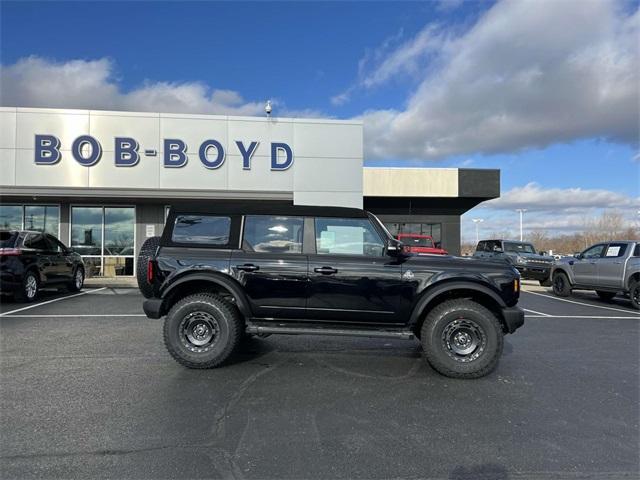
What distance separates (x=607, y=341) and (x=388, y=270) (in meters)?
4.56

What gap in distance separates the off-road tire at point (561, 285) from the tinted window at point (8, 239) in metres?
15.1

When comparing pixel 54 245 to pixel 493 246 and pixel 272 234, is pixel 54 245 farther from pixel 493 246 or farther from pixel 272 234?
pixel 493 246

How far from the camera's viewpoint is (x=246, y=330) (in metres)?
5.42

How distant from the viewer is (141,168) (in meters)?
16.4

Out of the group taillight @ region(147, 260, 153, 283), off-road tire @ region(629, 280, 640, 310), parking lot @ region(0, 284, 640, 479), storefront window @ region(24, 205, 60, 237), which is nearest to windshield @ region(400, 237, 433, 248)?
off-road tire @ region(629, 280, 640, 310)

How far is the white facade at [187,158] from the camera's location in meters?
16.0

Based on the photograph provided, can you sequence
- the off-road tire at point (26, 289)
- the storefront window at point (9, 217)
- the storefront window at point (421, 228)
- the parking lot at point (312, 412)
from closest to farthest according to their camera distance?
the parking lot at point (312, 412)
the off-road tire at point (26, 289)
the storefront window at point (9, 217)
the storefront window at point (421, 228)

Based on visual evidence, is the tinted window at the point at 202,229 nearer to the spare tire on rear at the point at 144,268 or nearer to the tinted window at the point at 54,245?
the spare tire on rear at the point at 144,268

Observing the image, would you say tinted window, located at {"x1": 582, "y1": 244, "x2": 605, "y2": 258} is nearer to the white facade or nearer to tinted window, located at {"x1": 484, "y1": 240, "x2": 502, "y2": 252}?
tinted window, located at {"x1": 484, "y1": 240, "x2": 502, "y2": 252}

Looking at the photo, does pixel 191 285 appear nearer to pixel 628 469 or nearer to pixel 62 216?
pixel 628 469

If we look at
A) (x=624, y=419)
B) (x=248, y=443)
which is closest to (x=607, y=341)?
(x=624, y=419)

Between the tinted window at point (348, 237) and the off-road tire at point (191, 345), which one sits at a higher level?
the tinted window at point (348, 237)

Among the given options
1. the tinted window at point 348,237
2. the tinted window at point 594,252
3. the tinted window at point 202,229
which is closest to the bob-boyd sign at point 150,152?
the tinted window at point 594,252

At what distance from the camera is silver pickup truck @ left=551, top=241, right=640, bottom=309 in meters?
11.6
